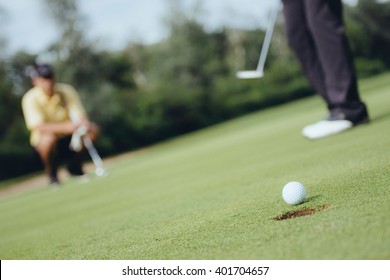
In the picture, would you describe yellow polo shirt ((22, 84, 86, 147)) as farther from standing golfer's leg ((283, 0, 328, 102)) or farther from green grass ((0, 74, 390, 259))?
standing golfer's leg ((283, 0, 328, 102))

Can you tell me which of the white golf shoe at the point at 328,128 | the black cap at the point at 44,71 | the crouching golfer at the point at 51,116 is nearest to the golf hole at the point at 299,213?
the white golf shoe at the point at 328,128

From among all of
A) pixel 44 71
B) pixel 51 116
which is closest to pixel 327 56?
pixel 44 71

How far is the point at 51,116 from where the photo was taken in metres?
7.57

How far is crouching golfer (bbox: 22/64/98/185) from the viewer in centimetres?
723

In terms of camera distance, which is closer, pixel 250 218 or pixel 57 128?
pixel 250 218

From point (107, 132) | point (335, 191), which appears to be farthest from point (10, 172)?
point (335, 191)

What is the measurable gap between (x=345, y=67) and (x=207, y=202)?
79.8 inches

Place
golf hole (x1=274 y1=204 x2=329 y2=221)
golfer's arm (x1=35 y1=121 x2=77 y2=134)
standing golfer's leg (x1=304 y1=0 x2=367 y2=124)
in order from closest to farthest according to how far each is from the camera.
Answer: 1. golf hole (x1=274 y1=204 x2=329 y2=221)
2. standing golfer's leg (x1=304 y1=0 x2=367 y2=124)
3. golfer's arm (x1=35 y1=121 x2=77 y2=134)

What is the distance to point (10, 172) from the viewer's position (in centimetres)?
2191

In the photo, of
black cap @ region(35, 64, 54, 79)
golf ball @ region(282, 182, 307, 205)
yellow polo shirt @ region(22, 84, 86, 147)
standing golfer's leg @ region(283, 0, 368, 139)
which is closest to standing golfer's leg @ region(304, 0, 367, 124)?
standing golfer's leg @ region(283, 0, 368, 139)

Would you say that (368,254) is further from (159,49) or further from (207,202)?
(159,49)

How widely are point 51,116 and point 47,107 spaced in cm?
16

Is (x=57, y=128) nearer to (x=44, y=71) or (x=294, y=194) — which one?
(x=44, y=71)
